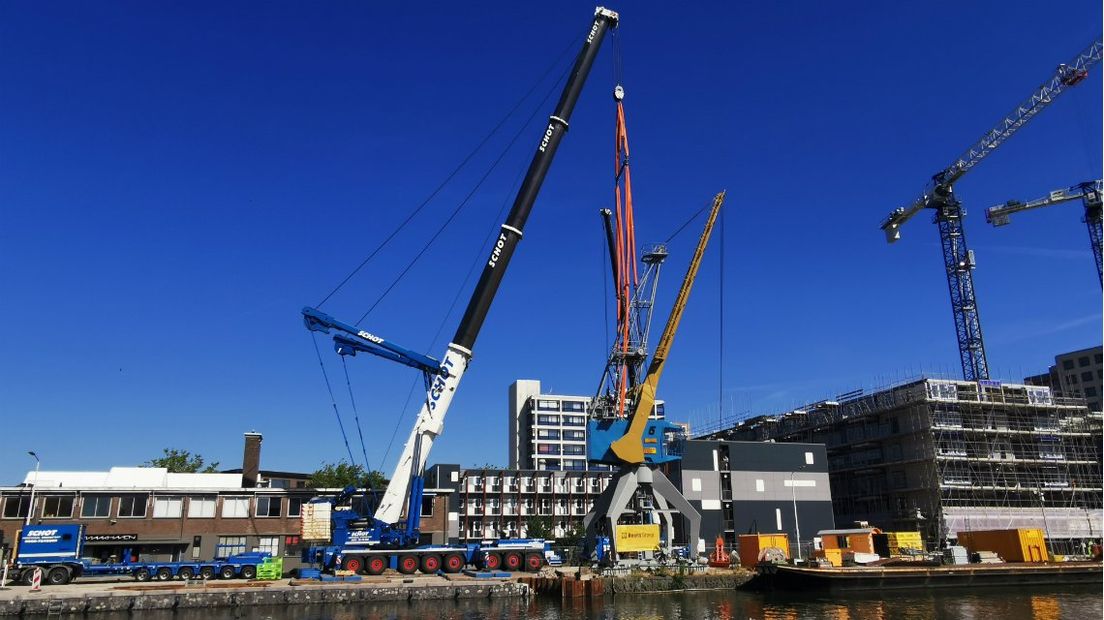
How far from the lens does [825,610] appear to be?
3778 centimetres

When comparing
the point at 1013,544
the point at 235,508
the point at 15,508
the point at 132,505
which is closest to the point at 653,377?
the point at 1013,544

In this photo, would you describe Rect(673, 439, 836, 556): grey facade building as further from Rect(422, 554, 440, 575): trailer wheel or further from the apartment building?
the apartment building

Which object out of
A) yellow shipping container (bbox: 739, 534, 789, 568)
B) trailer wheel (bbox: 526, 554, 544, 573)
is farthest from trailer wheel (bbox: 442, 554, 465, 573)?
yellow shipping container (bbox: 739, 534, 789, 568)

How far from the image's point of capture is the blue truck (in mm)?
41312

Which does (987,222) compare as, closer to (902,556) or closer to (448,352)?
(902,556)

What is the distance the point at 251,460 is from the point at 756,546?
41.6m

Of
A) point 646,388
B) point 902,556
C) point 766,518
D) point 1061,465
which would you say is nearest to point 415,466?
point 646,388

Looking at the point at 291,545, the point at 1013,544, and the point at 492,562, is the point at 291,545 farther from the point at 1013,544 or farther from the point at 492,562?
the point at 1013,544

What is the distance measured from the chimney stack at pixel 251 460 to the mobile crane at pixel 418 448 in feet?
62.5

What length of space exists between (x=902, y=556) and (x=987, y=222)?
2720 inches

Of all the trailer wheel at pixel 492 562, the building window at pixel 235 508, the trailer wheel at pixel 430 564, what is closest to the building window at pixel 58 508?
the building window at pixel 235 508

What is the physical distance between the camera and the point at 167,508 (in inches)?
2259

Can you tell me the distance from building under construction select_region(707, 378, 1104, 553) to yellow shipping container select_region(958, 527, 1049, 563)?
651 inches

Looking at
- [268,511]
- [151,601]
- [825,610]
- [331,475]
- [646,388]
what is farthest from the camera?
[331,475]
